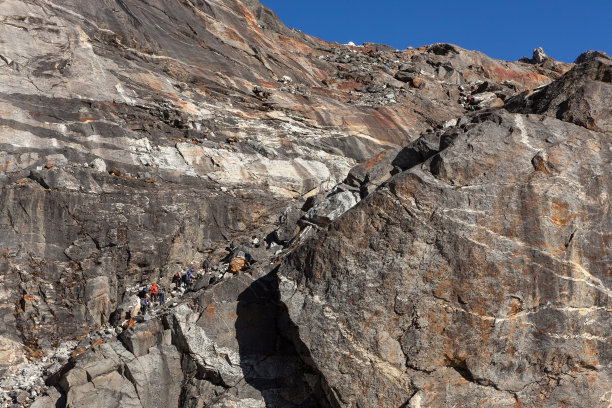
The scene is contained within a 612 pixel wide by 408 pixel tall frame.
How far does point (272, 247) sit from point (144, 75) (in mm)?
12784

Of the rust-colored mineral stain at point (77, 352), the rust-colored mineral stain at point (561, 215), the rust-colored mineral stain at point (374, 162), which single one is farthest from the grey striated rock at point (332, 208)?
the rust-colored mineral stain at point (77, 352)

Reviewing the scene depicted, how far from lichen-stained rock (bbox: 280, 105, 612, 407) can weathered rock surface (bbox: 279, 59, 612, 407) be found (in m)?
0.02

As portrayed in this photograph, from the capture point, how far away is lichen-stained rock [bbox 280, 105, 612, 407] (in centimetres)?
1239

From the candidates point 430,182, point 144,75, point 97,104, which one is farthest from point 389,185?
point 144,75

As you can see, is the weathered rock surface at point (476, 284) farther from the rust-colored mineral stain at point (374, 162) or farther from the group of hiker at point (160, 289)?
the group of hiker at point (160, 289)

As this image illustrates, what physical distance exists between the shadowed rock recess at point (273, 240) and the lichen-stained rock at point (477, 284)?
0.15 ft

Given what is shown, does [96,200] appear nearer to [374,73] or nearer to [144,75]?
[144,75]

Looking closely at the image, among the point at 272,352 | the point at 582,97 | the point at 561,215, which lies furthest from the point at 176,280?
the point at 582,97

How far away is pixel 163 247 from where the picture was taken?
1980 centimetres

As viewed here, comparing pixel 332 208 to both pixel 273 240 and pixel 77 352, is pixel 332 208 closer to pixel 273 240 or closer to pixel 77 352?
pixel 273 240

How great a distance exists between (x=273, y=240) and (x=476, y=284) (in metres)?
7.79

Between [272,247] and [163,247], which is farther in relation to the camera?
[163,247]

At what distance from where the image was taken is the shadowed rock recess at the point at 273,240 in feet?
41.1

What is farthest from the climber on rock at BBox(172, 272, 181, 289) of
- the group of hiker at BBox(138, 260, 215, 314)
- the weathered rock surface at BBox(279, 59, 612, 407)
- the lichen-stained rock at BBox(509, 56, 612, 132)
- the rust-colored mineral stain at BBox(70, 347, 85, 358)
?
the lichen-stained rock at BBox(509, 56, 612, 132)
